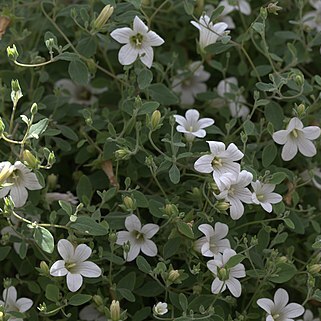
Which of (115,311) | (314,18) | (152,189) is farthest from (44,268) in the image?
(314,18)

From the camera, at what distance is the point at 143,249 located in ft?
4.05

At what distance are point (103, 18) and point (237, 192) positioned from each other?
407 mm

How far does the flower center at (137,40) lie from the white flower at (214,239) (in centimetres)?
36

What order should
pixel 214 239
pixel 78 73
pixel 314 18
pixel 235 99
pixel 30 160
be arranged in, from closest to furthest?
pixel 30 160
pixel 214 239
pixel 78 73
pixel 235 99
pixel 314 18

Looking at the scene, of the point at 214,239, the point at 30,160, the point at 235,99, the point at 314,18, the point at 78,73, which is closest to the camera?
the point at 30,160

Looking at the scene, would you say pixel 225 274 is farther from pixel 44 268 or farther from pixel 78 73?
pixel 78 73

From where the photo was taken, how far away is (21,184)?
3.89ft

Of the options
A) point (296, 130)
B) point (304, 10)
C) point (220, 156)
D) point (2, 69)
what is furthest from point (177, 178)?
point (304, 10)

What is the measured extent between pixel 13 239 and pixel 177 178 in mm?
328

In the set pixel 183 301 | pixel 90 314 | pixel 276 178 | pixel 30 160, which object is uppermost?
pixel 30 160

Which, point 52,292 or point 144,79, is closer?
point 52,292

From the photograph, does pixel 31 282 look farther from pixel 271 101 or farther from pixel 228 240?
pixel 271 101

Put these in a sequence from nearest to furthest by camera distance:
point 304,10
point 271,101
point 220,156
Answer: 1. point 220,156
2. point 271,101
3. point 304,10

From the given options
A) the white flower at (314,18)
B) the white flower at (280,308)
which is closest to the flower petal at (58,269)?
the white flower at (280,308)
